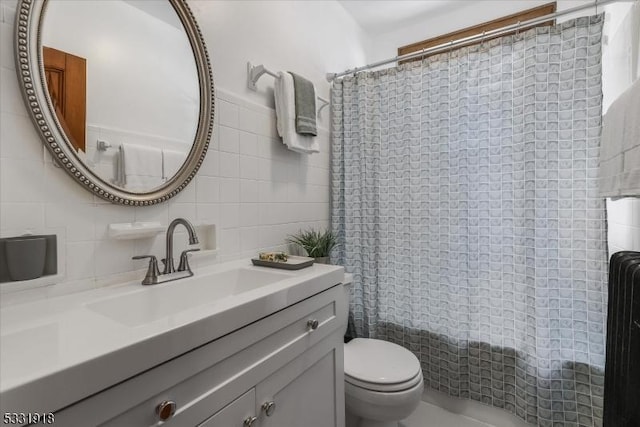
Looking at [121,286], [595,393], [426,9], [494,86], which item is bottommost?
[595,393]

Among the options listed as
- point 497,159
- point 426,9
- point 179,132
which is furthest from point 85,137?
point 426,9

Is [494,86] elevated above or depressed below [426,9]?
below

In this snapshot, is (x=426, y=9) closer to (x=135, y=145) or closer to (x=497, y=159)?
(x=497, y=159)

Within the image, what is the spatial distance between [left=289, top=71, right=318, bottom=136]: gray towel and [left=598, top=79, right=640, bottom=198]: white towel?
119 centimetres

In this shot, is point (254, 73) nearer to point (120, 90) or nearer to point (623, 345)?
point (120, 90)

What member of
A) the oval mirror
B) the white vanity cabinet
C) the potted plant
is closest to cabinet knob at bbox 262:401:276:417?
the white vanity cabinet

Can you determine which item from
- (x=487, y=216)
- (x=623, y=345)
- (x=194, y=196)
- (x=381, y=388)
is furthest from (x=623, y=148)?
(x=194, y=196)

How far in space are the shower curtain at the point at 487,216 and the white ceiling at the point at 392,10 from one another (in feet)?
1.85

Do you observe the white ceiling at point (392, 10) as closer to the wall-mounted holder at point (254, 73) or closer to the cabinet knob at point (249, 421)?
the wall-mounted holder at point (254, 73)

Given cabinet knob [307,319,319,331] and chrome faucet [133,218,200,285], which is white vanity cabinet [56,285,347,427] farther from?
chrome faucet [133,218,200,285]

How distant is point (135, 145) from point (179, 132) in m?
0.17

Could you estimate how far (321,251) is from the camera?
5.66 feet

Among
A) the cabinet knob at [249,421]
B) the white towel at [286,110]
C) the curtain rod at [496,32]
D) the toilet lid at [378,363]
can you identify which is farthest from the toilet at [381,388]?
the curtain rod at [496,32]

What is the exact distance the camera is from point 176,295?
105cm
